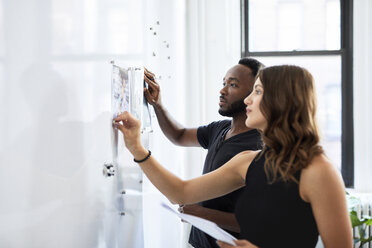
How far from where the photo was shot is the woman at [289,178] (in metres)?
1.06

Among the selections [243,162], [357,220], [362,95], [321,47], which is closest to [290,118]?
[243,162]

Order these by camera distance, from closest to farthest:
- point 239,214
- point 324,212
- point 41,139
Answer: point 41,139
point 324,212
point 239,214

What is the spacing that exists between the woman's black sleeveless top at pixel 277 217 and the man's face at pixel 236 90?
0.68 metres

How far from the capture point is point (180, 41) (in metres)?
2.80

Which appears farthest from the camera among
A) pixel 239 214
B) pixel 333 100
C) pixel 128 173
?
pixel 333 100

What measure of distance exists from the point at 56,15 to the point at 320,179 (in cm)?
76

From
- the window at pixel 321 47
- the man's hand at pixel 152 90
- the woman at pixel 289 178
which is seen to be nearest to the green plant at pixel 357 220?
the window at pixel 321 47

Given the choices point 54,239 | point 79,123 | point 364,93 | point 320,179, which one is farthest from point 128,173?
point 364,93

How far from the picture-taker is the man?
1.69m

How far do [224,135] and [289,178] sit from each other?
0.75m

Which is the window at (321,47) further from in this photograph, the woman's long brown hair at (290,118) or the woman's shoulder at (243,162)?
the woman's long brown hair at (290,118)

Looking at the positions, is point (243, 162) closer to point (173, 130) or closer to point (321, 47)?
point (173, 130)

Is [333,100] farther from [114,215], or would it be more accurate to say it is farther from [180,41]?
[114,215]

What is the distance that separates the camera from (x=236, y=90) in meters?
1.85
